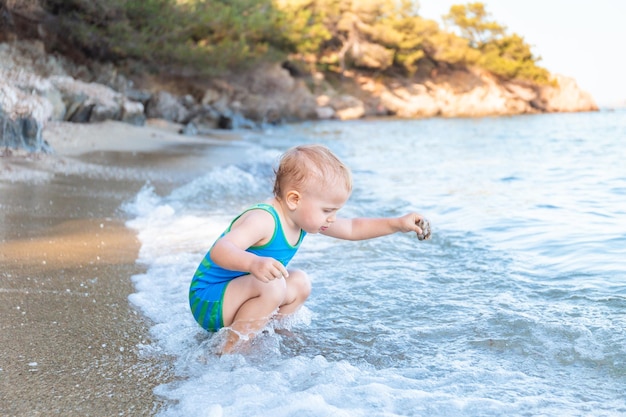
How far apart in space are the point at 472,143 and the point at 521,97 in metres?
31.3

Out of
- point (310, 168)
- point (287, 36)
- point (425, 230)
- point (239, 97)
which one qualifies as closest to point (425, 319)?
point (425, 230)

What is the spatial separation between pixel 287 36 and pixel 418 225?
91.3ft

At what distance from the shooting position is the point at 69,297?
2.60m

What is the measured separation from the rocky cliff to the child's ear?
4725mm

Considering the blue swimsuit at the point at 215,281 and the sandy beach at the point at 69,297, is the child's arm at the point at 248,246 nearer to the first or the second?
the blue swimsuit at the point at 215,281

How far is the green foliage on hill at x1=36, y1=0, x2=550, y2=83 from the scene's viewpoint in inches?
715

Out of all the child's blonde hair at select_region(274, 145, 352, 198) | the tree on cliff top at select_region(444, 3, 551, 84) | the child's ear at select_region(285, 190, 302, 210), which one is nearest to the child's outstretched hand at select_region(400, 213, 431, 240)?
the child's blonde hair at select_region(274, 145, 352, 198)

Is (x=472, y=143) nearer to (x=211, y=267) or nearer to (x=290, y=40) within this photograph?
(x=211, y=267)

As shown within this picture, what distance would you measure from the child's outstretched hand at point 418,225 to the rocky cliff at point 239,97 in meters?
4.90

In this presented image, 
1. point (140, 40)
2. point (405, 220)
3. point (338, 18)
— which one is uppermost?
point (338, 18)

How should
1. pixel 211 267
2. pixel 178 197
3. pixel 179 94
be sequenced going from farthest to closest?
1. pixel 179 94
2. pixel 178 197
3. pixel 211 267

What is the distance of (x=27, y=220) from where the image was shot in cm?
391

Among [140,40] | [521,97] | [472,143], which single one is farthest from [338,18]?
[472,143]

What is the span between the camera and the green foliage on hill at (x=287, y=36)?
18.2 m
